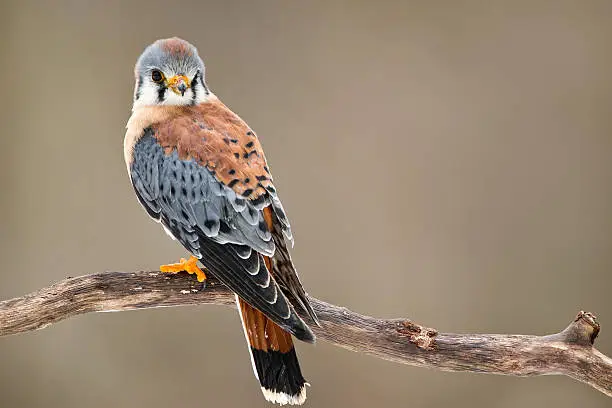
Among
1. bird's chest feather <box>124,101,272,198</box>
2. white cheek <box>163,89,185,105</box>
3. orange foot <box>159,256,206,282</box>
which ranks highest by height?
white cheek <box>163,89,185,105</box>

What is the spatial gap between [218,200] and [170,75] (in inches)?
14.7

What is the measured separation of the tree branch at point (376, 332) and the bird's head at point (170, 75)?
0.51 meters

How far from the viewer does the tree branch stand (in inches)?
89.4

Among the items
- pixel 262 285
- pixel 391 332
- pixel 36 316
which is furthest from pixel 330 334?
pixel 36 316

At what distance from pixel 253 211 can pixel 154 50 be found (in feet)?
1.71

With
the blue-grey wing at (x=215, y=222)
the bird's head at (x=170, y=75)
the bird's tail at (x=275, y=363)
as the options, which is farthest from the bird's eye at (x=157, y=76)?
the bird's tail at (x=275, y=363)

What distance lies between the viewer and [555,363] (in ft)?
7.49

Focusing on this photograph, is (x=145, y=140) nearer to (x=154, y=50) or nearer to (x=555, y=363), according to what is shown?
(x=154, y=50)

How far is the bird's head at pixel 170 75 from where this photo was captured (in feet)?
6.98

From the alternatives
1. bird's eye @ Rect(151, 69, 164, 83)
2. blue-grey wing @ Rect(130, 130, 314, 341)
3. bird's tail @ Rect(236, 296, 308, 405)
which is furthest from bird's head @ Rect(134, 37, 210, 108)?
bird's tail @ Rect(236, 296, 308, 405)

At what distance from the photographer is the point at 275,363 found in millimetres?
2045

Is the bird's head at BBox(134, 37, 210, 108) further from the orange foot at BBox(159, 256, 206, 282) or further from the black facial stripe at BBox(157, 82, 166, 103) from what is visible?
the orange foot at BBox(159, 256, 206, 282)

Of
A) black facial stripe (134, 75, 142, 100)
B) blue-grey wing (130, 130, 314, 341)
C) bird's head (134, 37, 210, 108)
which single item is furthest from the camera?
black facial stripe (134, 75, 142, 100)

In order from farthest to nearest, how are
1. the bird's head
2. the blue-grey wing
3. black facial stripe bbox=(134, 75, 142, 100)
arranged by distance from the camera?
black facial stripe bbox=(134, 75, 142, 100)
the bird's head
the blue-grey wing
